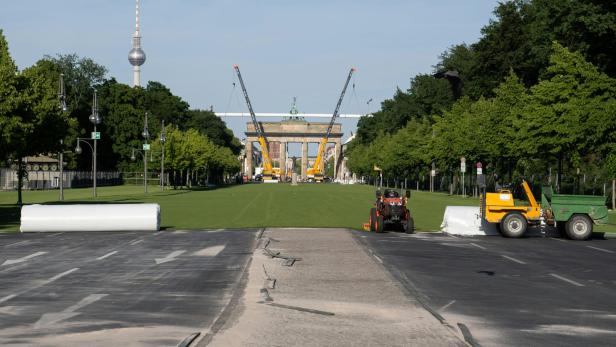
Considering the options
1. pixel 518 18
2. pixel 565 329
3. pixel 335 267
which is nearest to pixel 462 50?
pixel 518 18

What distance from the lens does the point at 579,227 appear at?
32.2 metres

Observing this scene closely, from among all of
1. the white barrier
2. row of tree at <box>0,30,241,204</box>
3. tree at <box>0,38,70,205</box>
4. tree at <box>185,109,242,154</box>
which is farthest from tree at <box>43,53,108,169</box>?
the white barrier

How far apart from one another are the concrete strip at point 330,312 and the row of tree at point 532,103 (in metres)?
33.4

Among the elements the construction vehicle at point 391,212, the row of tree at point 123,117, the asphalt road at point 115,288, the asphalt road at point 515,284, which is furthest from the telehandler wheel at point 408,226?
the row of tree at point 123,117

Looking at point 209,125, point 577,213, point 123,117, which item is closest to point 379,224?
point 577,213

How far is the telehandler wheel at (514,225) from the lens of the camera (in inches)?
1292

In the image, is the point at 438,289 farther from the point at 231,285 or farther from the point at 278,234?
the point at 278,234

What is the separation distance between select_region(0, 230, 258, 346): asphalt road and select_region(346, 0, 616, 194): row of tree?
1111 inches

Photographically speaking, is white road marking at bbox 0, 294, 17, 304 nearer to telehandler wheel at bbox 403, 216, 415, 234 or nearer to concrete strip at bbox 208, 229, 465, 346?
concrete strip at bbox 208, 229, 465, 346

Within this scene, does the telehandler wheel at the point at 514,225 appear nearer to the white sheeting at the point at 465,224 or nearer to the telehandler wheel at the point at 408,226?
the white sheeting at the point at 465,224

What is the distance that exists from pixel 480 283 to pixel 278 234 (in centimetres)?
1484

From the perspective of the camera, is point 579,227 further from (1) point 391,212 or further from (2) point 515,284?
(2) point 515,284

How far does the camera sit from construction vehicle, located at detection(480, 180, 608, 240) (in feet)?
105

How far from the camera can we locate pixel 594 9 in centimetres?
5956
